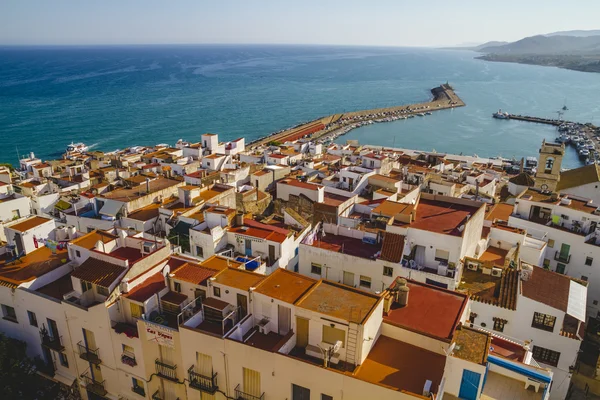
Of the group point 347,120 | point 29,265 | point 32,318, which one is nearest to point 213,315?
point 32,318

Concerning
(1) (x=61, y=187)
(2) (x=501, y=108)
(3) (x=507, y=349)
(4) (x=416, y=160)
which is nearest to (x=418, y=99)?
(2) (x=501, y=108)

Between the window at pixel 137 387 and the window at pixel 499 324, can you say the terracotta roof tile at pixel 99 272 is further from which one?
the window at pixel 499 324

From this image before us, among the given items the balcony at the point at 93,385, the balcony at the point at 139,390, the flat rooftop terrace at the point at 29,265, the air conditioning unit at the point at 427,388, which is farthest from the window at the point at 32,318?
the air conditioning unit at the point at 427,388

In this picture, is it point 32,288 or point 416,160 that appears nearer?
point 32,288

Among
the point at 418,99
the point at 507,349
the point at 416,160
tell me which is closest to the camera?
the point at 507,349

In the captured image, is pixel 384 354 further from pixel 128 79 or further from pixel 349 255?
pixel 128 79

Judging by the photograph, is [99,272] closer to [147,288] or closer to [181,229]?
[147,288]

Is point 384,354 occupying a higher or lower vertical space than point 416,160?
higher
